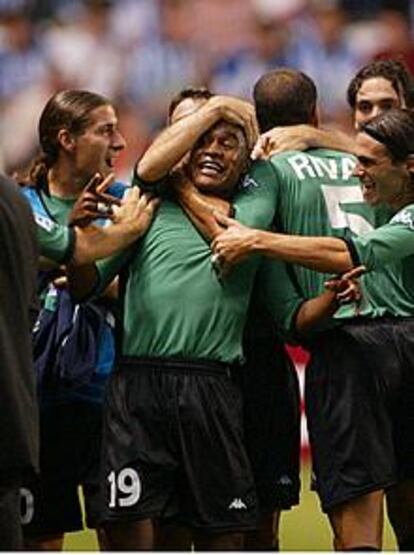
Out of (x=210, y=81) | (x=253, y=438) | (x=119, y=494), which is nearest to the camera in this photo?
(x=119, y=494)

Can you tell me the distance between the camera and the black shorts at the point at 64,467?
6.50 m

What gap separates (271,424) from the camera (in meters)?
6.36

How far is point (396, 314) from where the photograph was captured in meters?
6.37

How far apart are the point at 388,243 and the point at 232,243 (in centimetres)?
52

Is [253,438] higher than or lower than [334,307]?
lower

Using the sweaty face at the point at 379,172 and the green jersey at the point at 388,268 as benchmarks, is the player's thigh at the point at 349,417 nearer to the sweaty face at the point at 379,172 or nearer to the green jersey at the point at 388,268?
the green jersey at the point at 388,268

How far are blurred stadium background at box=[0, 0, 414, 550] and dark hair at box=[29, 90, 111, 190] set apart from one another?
545 centimetres

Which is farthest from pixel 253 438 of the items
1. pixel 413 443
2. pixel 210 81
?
pixel 210 81

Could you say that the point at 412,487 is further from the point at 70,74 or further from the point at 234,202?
the point at 70,74

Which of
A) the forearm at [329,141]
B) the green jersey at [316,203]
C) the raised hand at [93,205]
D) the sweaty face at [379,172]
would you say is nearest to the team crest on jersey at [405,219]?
the sweaty face at [379,172]

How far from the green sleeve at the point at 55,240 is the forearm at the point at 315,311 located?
0.82 metres

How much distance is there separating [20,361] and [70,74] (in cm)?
745

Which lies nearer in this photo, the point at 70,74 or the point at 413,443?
the point at 413,443

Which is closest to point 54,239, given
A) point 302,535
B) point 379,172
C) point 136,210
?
point 136,210
